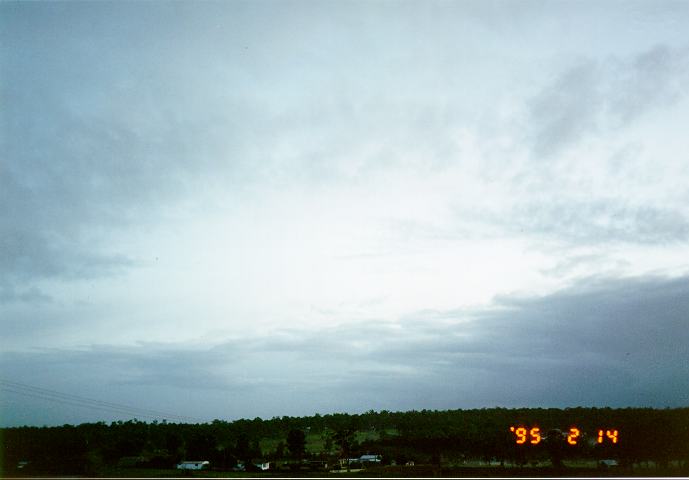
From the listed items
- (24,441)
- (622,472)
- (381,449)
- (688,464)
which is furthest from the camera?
(381,449)

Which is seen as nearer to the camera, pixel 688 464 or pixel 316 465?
pixel 688 464

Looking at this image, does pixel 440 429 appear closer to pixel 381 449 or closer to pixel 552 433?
pixel 381 449

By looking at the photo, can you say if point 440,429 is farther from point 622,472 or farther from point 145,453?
point 622,472

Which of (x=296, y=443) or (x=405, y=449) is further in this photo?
(x=405, y=449)

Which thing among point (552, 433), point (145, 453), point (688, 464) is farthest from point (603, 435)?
point (145, 453)

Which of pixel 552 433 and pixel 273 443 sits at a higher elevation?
pixel 552 433

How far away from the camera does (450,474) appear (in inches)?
2170

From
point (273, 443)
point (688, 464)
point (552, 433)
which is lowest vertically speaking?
point (273, 443)

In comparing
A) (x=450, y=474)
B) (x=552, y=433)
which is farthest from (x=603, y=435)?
(x=450, y=474)

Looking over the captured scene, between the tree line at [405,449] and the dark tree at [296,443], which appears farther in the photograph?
the dark tree at [296,443]

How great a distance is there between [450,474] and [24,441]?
9385 centimetres

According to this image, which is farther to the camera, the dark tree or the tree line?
the dark tree

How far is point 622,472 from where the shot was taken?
54531 mm

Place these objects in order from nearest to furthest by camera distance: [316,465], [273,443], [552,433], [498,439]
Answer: [552,433]
[316,465]
[498,439]
[273,443]
